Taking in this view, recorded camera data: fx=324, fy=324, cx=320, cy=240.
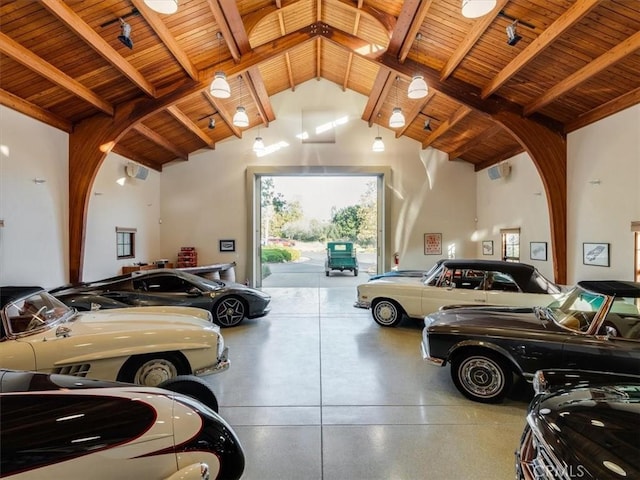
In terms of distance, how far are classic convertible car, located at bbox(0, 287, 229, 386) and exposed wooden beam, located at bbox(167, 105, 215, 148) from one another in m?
5.32

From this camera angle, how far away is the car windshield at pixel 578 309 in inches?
116

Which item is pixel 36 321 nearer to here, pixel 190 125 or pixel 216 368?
pixel 216 368

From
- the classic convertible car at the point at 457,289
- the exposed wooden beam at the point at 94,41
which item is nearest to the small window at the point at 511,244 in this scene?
the classic convertible car at the point at 457,289

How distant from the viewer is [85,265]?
7.08m

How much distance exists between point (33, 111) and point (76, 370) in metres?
5.42

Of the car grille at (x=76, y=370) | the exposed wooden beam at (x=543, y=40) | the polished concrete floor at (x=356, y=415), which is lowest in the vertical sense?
the polished concrete floor at (x=356, y=415)

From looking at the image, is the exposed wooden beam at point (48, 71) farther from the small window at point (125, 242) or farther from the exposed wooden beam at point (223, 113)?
the small window at point (125, 242)

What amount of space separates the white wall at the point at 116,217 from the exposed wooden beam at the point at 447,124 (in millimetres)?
8470

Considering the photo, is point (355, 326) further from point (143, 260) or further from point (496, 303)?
point (143, 260)

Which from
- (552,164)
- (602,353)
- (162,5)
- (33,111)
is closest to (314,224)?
(552,164)

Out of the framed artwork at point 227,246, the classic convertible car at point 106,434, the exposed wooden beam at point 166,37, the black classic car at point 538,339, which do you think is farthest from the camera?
the framed artwork at point 227,246

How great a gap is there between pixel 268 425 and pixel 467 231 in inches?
368

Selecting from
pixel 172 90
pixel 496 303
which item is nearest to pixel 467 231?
pixel 496 303

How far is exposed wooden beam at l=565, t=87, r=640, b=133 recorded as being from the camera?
5.09m
